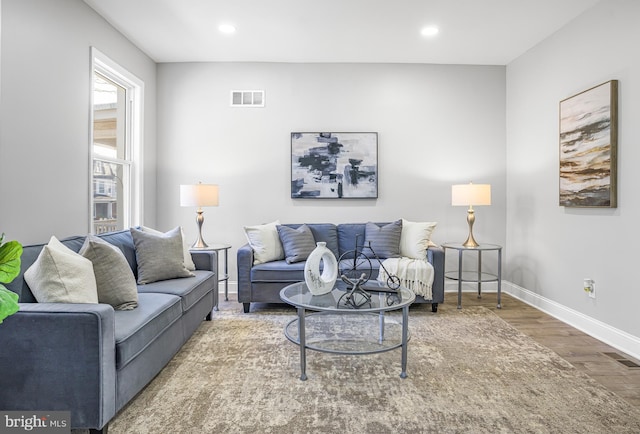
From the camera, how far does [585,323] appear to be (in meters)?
3.38

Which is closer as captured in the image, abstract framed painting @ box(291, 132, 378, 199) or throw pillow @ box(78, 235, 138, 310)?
throw pillow @ box(78, 235, 138, 310)

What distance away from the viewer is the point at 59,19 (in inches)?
116

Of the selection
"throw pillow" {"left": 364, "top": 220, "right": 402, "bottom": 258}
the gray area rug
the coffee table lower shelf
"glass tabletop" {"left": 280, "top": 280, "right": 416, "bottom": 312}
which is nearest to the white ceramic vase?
"glass tabletop" {"left": 280, "top": 280, "right": 416, "bottom": 312}

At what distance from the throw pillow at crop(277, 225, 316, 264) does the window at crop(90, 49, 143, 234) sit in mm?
1683

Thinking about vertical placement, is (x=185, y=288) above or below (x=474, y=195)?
below

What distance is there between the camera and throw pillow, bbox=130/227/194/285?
3.09 meters

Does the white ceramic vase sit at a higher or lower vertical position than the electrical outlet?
higher

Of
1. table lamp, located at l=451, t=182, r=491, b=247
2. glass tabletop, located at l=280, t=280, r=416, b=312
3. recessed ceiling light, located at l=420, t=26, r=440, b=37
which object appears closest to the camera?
glass tabletop, located at l=280, t=280, r=416, b=312

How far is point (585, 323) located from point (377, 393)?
2.27m

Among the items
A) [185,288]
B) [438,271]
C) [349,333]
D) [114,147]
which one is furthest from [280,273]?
[114,147]

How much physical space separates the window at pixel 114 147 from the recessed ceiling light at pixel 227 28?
1078mm

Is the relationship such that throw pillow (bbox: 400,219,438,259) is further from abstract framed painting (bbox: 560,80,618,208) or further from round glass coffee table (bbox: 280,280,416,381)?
abstract framed painting (bbox: 560,80,618,208)

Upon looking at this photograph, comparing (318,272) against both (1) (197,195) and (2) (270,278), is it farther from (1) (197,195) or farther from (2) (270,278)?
(1) (197,195)

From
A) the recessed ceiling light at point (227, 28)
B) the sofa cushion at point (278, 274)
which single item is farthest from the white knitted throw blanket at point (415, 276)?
the recessed ceiling light at point (227, 28)
